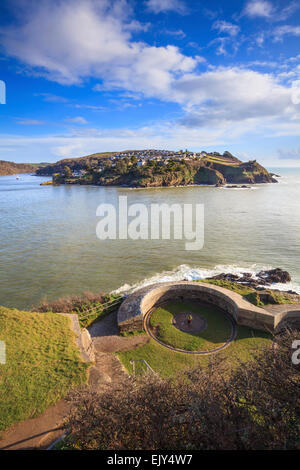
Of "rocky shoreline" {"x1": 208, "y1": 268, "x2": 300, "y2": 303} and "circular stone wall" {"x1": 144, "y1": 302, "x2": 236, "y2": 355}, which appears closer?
"circular stone wall" {"x1": 144, "y1": 302, "x2": 236, "y2": 355}

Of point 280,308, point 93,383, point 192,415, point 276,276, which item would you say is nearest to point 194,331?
point 280,308

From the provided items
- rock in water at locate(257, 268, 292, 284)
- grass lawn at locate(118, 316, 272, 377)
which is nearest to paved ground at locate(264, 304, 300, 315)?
grass lawn at locate(118, 316, 272, 377)

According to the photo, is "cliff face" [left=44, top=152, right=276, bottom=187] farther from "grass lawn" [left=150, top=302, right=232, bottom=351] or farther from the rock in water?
"grass lawn" [left=150, top=302, right=232, bottom=351]

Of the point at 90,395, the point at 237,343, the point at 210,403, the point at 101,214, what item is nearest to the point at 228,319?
the point at 237,343

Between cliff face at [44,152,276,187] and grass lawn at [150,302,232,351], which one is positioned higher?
cliff face at [44,152,276,187]
